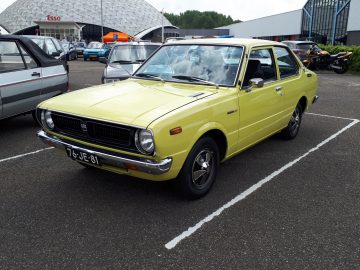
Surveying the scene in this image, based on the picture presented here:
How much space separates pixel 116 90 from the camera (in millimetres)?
4188

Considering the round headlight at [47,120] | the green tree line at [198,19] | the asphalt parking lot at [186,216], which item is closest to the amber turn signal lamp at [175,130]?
the asphalt parking lot at [186,216]

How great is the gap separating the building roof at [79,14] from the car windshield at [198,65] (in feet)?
246

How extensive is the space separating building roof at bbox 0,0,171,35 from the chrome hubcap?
76.2 metres

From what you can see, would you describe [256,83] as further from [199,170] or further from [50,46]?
[50,46]

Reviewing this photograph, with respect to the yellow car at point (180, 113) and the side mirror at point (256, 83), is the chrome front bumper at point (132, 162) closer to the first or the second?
the yellow car at point (180, 113)

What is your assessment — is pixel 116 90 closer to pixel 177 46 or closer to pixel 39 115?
pixel 39 115

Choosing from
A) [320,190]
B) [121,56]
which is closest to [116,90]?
[320,190]

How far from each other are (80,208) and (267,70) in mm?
3064

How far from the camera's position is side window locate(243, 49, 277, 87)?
14.4 feet

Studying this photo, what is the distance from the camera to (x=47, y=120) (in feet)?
13.0

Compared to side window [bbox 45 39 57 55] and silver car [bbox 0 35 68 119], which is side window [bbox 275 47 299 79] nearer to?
silver car [bbox 0 35 68 119]

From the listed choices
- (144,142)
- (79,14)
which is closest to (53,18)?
(79,14)

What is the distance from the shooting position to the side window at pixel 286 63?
5.33 m

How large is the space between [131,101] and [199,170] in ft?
3.35
